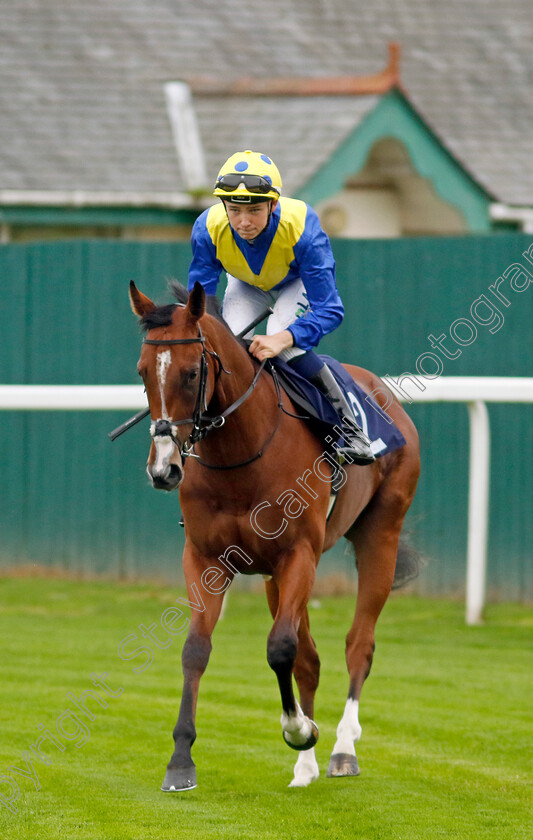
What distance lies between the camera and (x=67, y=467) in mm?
8945

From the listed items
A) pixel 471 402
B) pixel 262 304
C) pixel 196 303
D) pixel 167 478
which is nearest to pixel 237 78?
pixel 471 402

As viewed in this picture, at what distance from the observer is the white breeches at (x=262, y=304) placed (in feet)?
16.9

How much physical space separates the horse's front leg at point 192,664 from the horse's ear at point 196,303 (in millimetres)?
933

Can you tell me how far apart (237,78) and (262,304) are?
816 centimetres

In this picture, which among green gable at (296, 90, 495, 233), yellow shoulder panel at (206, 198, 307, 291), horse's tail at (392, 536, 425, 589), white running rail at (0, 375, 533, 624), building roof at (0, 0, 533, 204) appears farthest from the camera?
building roof at (0, 0, 533, 204)

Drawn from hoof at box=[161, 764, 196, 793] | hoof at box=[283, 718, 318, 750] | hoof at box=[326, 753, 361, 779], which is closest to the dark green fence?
hoof at box=[326, 753, 361, 779]

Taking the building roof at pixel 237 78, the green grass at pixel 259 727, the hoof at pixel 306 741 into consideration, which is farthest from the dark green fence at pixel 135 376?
the hoof at pixel 306 741

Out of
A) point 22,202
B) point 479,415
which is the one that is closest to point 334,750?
point 479,415

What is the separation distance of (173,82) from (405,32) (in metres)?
3.50

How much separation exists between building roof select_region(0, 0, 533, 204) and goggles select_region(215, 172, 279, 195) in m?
6.32

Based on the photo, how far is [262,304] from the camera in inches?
206

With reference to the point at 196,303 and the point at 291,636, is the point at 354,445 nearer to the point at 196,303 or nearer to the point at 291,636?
the point at 291,636

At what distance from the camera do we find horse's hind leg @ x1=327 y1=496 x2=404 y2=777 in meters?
5.14

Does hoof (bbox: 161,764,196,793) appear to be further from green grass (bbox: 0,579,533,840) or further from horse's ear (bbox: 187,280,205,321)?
horse's ear (bbox: 187,280,205,321)
